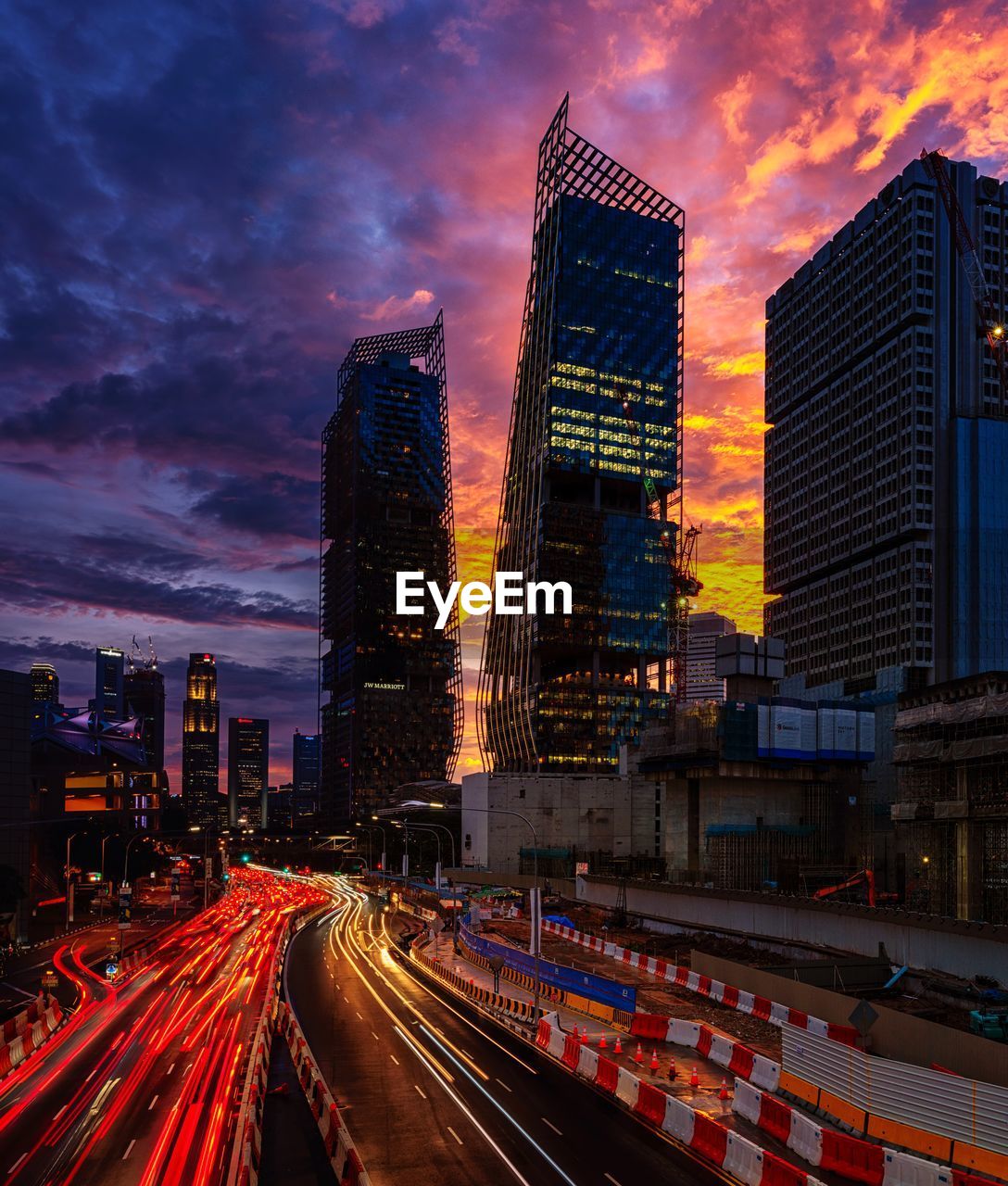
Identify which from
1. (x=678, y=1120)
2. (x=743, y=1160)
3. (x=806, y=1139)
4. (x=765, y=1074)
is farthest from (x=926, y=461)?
(x=743, y=1160)

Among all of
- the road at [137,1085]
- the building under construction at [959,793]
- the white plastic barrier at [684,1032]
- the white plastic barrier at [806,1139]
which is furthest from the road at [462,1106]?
the building under construction at [959,793]

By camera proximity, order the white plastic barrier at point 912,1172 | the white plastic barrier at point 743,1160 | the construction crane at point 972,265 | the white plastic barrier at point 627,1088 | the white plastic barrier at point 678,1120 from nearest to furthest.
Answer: the white plastic barrier at point 912,1172
the white plastic barrier at point 743,1160
the white plastic barrier at point 678,1120
the white plastic barrier at point 627,1088
the construction crane at point 972,265

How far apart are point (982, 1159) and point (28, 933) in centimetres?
8871

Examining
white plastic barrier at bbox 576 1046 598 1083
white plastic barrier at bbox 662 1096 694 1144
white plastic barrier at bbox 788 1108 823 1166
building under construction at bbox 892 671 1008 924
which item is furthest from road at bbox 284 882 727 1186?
building under construction at bbox 892 671 1008 924

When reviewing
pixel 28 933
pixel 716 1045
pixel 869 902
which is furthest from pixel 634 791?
pixel 716 1045

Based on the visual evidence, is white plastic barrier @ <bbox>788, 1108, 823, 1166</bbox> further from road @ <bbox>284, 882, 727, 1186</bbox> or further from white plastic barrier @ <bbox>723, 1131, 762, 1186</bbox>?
road @ <bbox>284, 882, 727, 1186</bbox>

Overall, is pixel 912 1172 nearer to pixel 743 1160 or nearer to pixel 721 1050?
pixel 743 1160

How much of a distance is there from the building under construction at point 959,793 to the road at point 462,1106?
43295 millimetres

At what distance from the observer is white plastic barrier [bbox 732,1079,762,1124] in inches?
1175

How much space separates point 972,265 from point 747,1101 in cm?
18849

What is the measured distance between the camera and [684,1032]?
40250mm

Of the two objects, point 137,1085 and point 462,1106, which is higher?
point 462,1106

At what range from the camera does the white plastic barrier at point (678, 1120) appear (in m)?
28.1

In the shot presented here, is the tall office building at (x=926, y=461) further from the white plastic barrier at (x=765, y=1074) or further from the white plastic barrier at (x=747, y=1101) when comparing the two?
the white plastic barrier at (x=747, y=1101)
